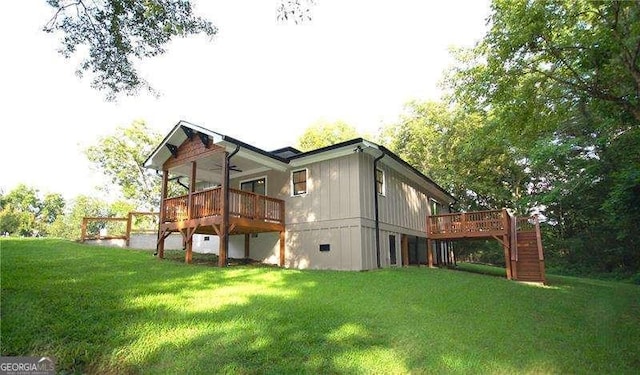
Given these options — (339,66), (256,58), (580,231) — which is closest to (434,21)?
(339,66)

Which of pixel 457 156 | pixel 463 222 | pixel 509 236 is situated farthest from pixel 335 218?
pixel 457 156

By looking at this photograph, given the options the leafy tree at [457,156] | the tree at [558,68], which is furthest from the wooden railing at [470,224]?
the leafy tree at [457,156]

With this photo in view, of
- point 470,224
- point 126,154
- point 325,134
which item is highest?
point 325,134

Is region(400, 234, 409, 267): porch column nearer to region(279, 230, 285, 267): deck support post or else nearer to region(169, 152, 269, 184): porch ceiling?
region(279, 230, 285, 267): deck support post

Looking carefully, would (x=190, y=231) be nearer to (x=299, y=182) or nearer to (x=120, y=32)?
(x=299, y=182)

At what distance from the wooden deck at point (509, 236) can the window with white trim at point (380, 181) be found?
15.1 ft

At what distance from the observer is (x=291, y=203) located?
14102 millimetres

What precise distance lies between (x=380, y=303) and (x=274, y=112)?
3197cm

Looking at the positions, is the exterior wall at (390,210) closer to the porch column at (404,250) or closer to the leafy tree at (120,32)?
the porch column at (404,250)

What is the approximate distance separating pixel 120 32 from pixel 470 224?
14.5 metres

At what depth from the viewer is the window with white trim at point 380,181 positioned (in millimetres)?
14156

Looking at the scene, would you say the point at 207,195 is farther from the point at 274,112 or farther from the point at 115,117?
the point at 274,112

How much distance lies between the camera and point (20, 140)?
6789mm

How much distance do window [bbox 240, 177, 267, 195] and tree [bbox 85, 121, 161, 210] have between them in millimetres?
20122
